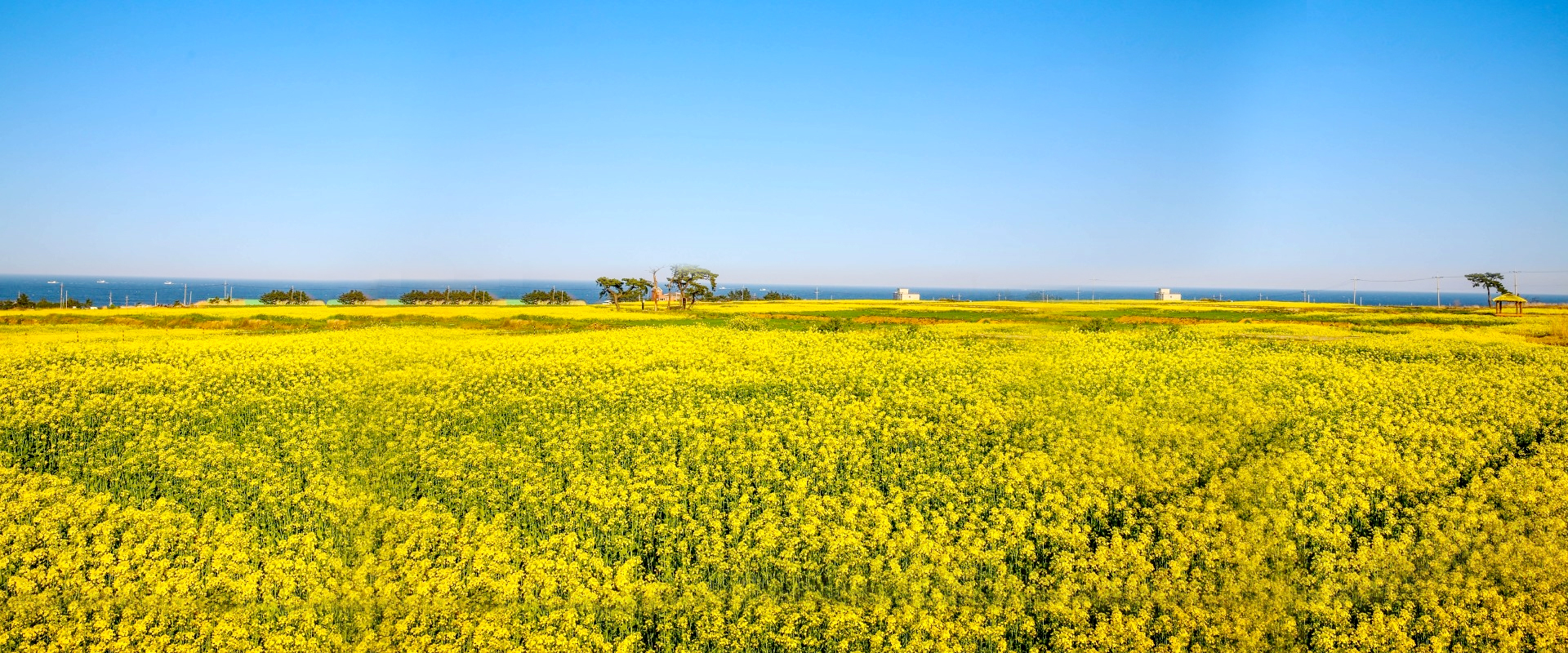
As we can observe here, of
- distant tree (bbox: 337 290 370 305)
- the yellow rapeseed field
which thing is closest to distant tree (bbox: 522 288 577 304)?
distant tree (bbox: 337 290 370 305)

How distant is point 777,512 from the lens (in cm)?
965

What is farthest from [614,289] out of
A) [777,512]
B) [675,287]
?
[777,512]

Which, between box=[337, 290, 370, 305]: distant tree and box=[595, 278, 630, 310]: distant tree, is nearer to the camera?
box=[595, 278, 630, 310]: distant tree

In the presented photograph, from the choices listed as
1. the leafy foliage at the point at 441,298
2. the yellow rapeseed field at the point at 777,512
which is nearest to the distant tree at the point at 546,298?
the leafy foliage at the point at 441,298

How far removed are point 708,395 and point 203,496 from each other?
341 inches

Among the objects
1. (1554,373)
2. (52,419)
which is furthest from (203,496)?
(1554,373)

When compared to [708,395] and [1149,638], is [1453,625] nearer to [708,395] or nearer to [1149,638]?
[1149,638]

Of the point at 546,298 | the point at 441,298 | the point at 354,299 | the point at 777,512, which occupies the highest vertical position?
the point at 546,298

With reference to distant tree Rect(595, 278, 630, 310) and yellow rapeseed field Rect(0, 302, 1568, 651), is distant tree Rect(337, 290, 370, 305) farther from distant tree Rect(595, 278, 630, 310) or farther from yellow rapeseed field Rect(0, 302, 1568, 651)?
yellow rapeseed field Rect(0, 302, 1568, 651)

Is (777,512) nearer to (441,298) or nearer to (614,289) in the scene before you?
(614,289)

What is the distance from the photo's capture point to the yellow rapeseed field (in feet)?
23.9

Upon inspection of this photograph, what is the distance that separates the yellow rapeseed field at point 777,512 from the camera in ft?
23.9

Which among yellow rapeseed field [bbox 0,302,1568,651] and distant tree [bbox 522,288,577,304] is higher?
distant tree [bbox 522,288,577,304]

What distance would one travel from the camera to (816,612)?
7.54 metres
